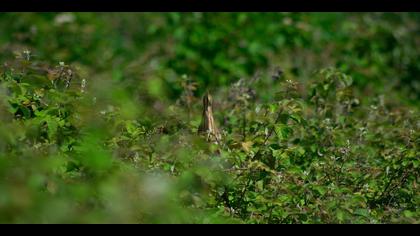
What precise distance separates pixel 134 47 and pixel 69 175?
4.99 m

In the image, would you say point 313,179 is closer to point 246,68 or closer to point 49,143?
point 49,143

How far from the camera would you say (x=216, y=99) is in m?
5.47

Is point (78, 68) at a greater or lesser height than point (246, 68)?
lesser

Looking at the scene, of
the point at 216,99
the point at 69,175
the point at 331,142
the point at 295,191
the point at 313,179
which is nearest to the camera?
the point at 69,175

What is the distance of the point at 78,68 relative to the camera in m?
3.85

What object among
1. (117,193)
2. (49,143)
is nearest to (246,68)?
(49,143)
